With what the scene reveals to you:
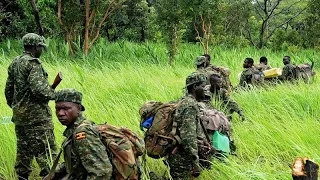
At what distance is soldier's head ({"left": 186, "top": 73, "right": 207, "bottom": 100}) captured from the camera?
3.94 m

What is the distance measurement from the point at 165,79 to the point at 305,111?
3473 millimetres

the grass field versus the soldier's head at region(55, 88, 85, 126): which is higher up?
the soldier's head at region(55, 88, 85, 126)

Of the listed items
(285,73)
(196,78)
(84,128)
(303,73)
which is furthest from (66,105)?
(303,73)

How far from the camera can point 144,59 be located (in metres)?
12.9

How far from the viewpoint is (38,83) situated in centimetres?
411

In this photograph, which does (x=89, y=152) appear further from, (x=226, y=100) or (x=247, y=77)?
(x=247, y=77)

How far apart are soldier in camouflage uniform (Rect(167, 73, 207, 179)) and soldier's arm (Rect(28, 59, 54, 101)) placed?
4.26ft

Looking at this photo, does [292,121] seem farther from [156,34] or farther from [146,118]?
[156,34]

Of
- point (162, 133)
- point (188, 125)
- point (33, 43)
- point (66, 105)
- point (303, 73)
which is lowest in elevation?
point (303, 73)

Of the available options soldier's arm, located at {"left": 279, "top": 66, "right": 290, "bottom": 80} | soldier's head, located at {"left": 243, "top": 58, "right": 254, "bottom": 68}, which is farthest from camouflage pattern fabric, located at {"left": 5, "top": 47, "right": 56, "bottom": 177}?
soldier's arm, located at {"left": 279, "top": 66, "right": 290, "bottom": 80}

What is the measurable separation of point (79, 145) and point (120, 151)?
0.27 meters

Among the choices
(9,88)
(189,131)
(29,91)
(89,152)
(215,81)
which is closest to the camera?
(89,152)

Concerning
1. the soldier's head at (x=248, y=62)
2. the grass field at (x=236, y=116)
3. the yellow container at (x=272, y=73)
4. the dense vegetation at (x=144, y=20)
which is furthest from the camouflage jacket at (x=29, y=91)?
the dense vegetation at (x=144, y=20)

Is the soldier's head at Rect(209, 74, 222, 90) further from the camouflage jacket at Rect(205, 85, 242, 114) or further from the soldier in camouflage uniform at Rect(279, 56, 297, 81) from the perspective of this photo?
the soldier in camouflage uniform at Rect(279, 56, 297, 81)
